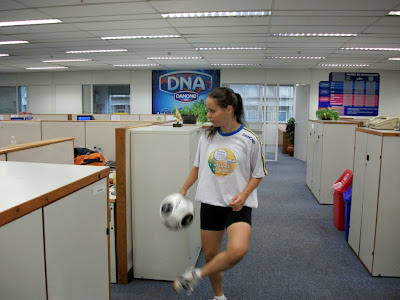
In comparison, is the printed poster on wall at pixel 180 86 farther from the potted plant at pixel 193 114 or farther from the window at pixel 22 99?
the potted plant at pixel 193 114

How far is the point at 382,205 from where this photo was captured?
2602 millimetres

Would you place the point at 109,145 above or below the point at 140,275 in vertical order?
above

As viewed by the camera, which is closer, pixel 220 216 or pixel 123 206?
pixel 220 216

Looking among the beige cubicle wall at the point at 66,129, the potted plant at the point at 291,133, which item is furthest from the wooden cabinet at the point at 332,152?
the potted plant at the point at 291,133

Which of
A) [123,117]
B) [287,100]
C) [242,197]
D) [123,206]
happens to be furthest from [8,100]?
[242,197]

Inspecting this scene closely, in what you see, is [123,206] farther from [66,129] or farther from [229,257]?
[66,129]

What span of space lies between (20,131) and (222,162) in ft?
8.84

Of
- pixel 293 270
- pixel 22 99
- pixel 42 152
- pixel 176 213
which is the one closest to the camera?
pixel 176 213

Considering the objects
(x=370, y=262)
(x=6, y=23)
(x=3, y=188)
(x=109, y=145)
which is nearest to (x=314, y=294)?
(x=370, y=262)

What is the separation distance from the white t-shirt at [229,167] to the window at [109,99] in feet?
28.9

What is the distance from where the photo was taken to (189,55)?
7.41 m

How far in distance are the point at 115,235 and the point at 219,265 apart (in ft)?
3.52

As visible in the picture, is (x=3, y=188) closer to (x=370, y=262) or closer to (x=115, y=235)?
(x=115, y=235)

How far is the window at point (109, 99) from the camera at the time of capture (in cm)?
1039
